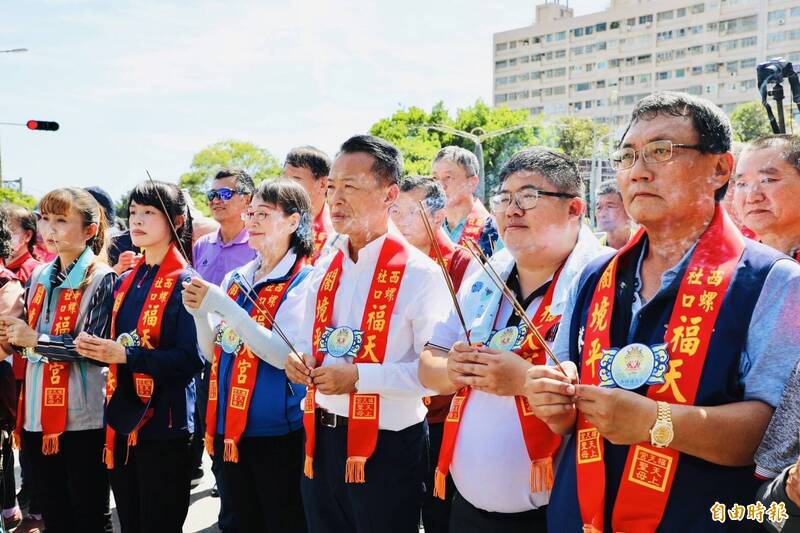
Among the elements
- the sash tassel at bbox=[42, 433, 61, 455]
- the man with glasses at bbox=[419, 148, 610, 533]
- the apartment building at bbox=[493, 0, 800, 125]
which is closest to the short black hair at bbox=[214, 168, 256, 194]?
the sash tassel at bbox=[42, 433, 61, 455]

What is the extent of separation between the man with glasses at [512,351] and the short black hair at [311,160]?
238 centimetres

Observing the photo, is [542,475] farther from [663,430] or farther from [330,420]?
[330,420]

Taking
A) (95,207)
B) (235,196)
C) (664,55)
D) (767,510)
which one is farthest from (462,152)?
(664,55)

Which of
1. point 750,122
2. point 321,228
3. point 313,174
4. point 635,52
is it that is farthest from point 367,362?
point 635,52

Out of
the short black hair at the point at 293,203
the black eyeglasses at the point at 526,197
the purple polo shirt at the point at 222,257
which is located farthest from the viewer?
the purple polo shirt at the point at 222,257

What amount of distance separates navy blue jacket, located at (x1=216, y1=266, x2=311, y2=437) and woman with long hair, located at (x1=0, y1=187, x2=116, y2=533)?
860 mm

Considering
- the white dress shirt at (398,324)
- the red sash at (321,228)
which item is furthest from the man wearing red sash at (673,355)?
the red sash at (321,228)

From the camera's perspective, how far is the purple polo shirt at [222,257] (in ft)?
15.7

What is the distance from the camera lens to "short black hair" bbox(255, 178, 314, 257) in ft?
11.3

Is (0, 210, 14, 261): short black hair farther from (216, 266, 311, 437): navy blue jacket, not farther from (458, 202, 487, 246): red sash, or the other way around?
(458, 202, 487, 246): red sash

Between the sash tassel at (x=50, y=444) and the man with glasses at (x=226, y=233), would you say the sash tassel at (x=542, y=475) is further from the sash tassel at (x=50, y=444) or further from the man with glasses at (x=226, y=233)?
the man with glasses at (x=226, y=233)

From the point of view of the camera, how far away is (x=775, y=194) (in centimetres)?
278

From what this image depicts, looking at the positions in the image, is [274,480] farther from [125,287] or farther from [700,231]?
[700,231]

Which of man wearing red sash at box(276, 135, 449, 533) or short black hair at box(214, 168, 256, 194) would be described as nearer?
man wearing red sash at box(276, 135, 449, 533)
